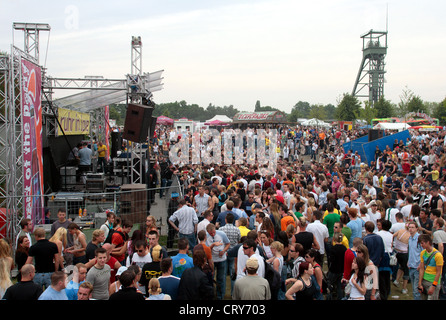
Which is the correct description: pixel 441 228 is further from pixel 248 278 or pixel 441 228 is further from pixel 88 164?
pixel 88 164

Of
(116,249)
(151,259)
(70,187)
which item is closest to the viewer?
(151,259)

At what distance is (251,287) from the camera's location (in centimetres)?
477

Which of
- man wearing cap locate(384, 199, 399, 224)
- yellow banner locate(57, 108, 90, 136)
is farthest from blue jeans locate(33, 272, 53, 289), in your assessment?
yellow banner locate(57, 108, 90, 136)

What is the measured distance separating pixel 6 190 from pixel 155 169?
695 cm

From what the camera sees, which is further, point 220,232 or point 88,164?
point 88,164

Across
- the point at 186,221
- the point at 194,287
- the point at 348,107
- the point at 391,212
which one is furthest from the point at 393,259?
the point at 348,107

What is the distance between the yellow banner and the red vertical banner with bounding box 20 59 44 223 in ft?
14.1

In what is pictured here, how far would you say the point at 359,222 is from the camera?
293 inches

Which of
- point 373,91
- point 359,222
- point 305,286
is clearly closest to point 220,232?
point 305,286

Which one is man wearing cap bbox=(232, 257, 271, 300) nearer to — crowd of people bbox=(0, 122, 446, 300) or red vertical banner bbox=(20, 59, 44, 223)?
crowd of people bbox=(0, 122, 446, 300)

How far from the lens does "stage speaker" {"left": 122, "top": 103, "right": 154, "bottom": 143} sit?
493 inches

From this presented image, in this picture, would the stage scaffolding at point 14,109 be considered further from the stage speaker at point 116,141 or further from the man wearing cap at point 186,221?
the stage speaker at point 116,141

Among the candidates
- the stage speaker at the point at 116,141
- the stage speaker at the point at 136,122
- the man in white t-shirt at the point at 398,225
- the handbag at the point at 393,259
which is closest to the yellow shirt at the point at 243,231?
the handbag at the point at 393,259

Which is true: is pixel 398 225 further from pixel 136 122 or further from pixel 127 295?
pixel 136 122
